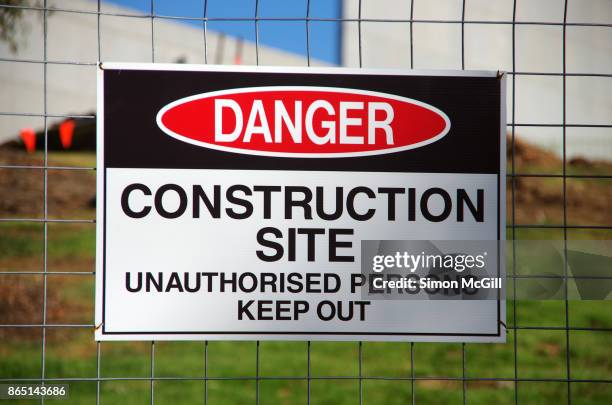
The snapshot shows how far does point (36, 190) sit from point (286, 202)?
5400 millimetres

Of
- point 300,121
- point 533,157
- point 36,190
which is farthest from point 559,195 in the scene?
point 300,121

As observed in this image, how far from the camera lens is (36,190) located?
639 centimetres

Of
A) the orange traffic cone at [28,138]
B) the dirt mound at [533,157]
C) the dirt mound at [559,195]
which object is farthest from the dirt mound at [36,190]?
the dirt mound at [533,157]

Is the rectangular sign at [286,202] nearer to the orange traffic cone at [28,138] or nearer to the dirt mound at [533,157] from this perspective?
the orange traffic cone at [28,138]

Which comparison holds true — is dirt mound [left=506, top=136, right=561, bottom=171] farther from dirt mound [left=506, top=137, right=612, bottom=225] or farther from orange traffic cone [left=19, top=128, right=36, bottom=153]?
orange traffic cone [left=19, top=128, right=36, bottom=153]

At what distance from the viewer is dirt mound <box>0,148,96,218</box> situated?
6.21 m

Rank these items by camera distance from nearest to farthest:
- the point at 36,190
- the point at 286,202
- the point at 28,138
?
the point at 286,202 → the point at 28,138 → the point at 36,190

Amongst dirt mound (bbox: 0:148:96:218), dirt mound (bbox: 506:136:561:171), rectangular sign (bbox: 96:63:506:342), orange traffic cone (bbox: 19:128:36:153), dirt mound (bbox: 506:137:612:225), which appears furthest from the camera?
dirt mound (bbox: 506:136:561:171)

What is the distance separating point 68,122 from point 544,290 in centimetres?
587

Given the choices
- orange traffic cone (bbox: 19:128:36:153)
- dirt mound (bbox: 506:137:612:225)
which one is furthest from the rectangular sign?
dirt mound (bbox: 506:137:612:225)

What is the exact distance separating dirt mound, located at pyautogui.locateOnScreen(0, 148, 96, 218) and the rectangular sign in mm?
4750

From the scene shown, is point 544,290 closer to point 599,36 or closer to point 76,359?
point 76,359

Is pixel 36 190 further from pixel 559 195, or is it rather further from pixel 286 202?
pixel 559 195

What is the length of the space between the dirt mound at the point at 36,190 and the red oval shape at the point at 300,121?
4812 mm
